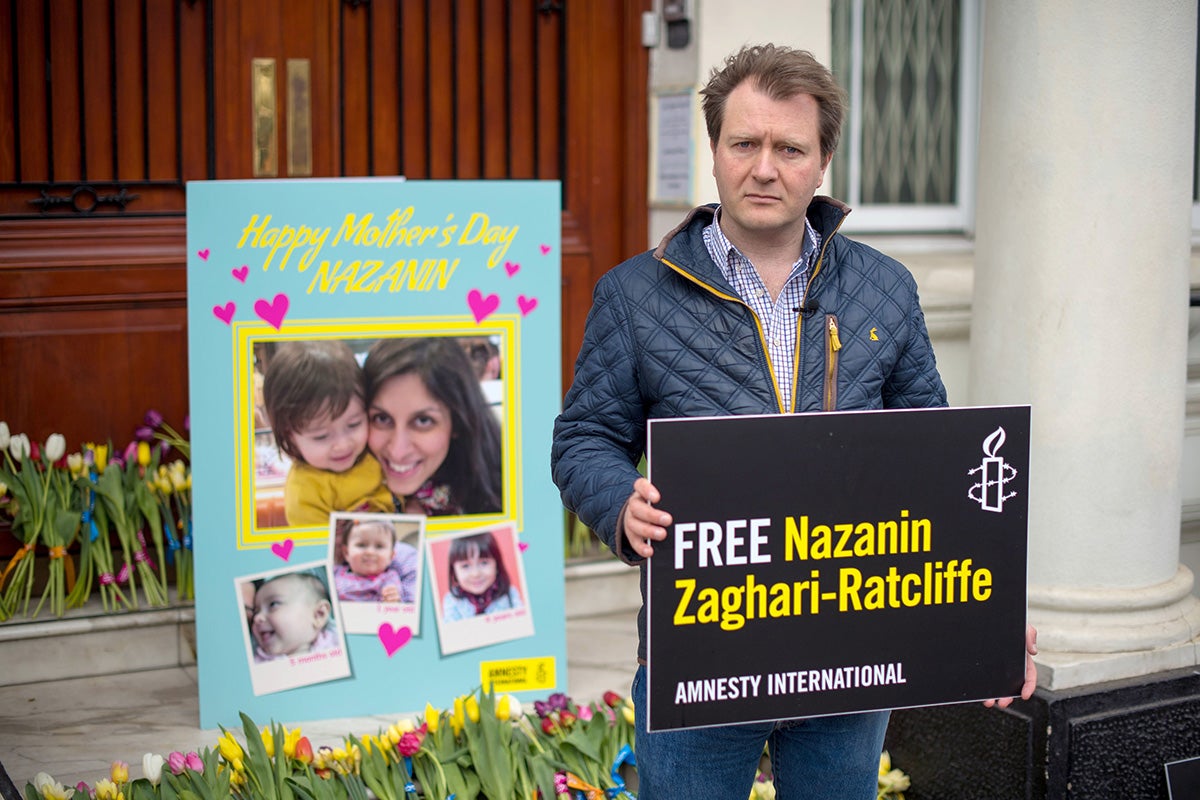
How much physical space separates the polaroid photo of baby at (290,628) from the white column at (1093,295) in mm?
1916

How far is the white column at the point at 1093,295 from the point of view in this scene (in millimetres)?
3451

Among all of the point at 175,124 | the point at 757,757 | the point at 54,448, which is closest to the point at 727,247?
the point at 757,757

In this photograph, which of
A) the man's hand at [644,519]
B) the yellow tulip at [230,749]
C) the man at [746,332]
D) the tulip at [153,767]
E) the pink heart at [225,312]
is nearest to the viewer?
the man's hand at [644,519]

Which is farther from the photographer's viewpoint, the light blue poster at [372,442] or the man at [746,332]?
the light blue poster at [372,442]

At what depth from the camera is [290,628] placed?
376cm

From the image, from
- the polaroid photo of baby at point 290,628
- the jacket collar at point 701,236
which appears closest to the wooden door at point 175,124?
the polaroid photo of baby at point 290,628

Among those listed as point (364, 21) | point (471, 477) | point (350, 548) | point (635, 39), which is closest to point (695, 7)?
point (635, 39)

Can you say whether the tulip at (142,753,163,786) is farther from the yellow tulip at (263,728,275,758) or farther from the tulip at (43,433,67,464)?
the tulip at (43,433,67,464)

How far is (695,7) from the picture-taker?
465 centimetres

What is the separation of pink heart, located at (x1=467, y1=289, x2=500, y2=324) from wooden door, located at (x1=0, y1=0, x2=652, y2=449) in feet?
3.31

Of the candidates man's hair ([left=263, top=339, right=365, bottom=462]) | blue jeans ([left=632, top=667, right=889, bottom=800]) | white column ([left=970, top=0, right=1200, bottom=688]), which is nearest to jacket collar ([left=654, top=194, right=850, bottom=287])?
blue jeans ([left=632, top=667, right=889, bottom=800])

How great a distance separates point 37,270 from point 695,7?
2316 millimetres

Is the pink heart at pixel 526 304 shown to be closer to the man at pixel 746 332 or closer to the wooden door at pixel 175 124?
the wooden door at pixel 175 124

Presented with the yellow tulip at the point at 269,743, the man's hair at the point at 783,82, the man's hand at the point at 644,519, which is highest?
the man's hair at the point at 783,82
